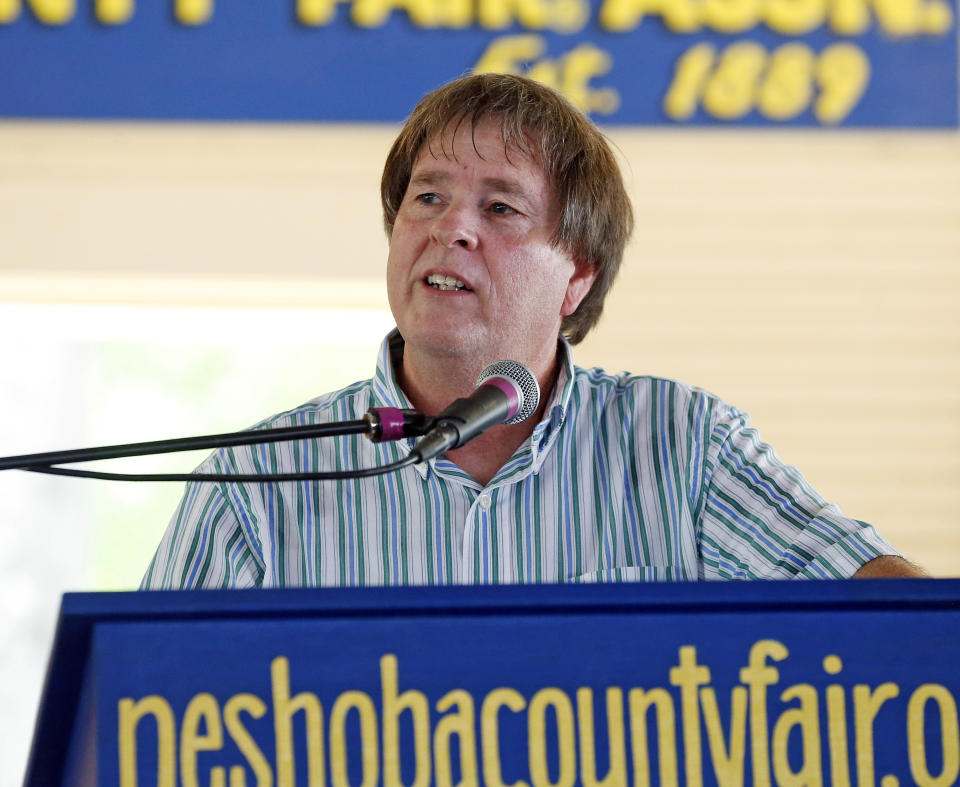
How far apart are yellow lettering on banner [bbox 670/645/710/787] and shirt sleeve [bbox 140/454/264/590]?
0.93m

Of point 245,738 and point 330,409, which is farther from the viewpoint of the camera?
point 330,409

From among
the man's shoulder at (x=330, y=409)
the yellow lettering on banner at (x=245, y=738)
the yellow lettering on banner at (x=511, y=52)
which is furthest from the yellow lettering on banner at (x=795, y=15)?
the yellow lettering on banner at (x=245, y=738)

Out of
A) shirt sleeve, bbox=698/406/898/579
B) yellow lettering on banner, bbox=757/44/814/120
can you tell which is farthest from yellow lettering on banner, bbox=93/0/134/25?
shirt sleeve, bbox=698/406/898/579

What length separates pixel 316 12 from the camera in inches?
155

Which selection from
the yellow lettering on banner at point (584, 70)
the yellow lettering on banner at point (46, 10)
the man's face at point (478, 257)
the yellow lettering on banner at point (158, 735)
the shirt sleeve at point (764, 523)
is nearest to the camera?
the yellow lettering on banner at point (158, 735)

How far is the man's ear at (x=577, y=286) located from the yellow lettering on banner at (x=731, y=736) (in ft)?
4.02

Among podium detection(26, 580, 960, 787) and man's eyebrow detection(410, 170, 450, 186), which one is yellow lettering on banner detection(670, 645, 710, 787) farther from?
man's eyebrow detection(410, 170, 450, 186)

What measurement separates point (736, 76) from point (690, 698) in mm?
3376

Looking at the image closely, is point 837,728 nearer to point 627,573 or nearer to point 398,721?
point 398,721

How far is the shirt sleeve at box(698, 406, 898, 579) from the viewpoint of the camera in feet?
5.37

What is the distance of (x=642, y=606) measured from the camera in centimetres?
97

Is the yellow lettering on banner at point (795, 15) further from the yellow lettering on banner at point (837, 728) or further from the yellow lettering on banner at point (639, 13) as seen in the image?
the yellow lettering on banner at point (837, 728)

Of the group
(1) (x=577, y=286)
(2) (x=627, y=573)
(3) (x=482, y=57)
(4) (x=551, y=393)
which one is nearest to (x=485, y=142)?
(1) (x=577, y=286)

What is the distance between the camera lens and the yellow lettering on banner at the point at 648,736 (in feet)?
3.10
